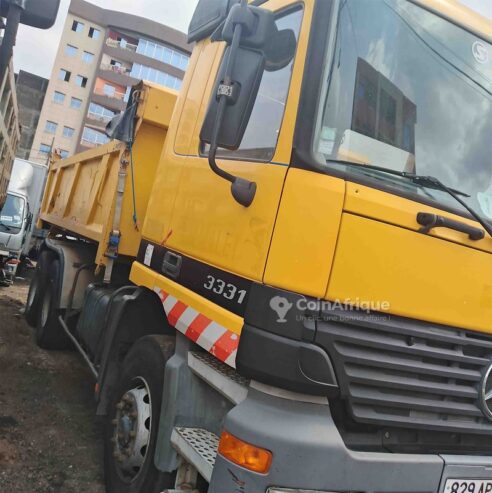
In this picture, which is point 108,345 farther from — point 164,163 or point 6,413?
point 6,413

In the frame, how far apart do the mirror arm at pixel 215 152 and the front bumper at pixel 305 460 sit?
0.80 metres

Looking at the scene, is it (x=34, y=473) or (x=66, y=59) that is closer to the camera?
(x=34, y=473)

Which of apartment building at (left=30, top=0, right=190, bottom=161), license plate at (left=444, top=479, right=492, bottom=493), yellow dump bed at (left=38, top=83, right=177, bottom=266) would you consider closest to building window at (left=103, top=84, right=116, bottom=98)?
apartment building at (left=30, top=0, right=190, bottom=161)

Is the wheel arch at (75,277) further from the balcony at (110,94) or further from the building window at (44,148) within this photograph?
the balcony at (110,94)

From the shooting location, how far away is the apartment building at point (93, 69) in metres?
42.8

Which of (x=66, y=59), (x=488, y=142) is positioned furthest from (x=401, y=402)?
(x=66, y=59)

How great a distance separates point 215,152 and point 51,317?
158 inches

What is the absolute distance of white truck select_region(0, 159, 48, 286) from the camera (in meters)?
9.12

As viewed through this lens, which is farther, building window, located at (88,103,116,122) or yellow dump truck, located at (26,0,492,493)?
building window, located at (88,103,116,122)

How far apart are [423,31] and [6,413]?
3970 mm

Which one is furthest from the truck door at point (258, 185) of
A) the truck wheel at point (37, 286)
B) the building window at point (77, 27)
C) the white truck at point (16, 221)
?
the building window at point (77, 27)

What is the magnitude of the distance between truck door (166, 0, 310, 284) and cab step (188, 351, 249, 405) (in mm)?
372

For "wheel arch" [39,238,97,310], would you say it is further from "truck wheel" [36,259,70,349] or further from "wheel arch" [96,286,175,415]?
"wheel arch" [96,286,175,415]

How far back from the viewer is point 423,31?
7.27 feet
